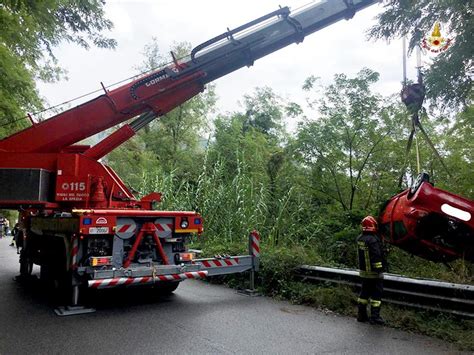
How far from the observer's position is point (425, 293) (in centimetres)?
612

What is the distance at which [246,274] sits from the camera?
9.27 metres

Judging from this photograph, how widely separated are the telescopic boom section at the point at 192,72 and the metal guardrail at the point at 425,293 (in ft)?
14.5

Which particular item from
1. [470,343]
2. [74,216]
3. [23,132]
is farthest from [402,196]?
[23,132]

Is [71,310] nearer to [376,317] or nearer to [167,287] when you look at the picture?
[167,287]

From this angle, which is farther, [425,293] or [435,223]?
[425,293]

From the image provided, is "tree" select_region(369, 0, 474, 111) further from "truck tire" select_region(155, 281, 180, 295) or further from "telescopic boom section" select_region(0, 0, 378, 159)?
"truck tire" select_region(155, 281, 180, 295)

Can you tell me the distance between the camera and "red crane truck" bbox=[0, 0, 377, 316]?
285 inches

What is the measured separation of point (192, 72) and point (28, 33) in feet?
9.80

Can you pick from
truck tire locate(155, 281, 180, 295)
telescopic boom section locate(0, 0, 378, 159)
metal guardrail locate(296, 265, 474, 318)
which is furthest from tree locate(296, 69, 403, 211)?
truck tire locate(155, 281, 180, 295)

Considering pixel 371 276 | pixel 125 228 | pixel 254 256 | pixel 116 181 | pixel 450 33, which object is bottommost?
pixel 371 276

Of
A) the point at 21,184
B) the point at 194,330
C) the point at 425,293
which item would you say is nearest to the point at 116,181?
the point at 21,184

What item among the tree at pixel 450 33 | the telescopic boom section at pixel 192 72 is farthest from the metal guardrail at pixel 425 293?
the telescopic boom section at pixel 192 72

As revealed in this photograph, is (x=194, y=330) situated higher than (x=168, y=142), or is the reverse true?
(x=168, y=142)

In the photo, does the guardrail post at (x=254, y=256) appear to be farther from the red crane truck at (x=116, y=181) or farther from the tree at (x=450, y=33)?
the tree at (x=450, y=33)
